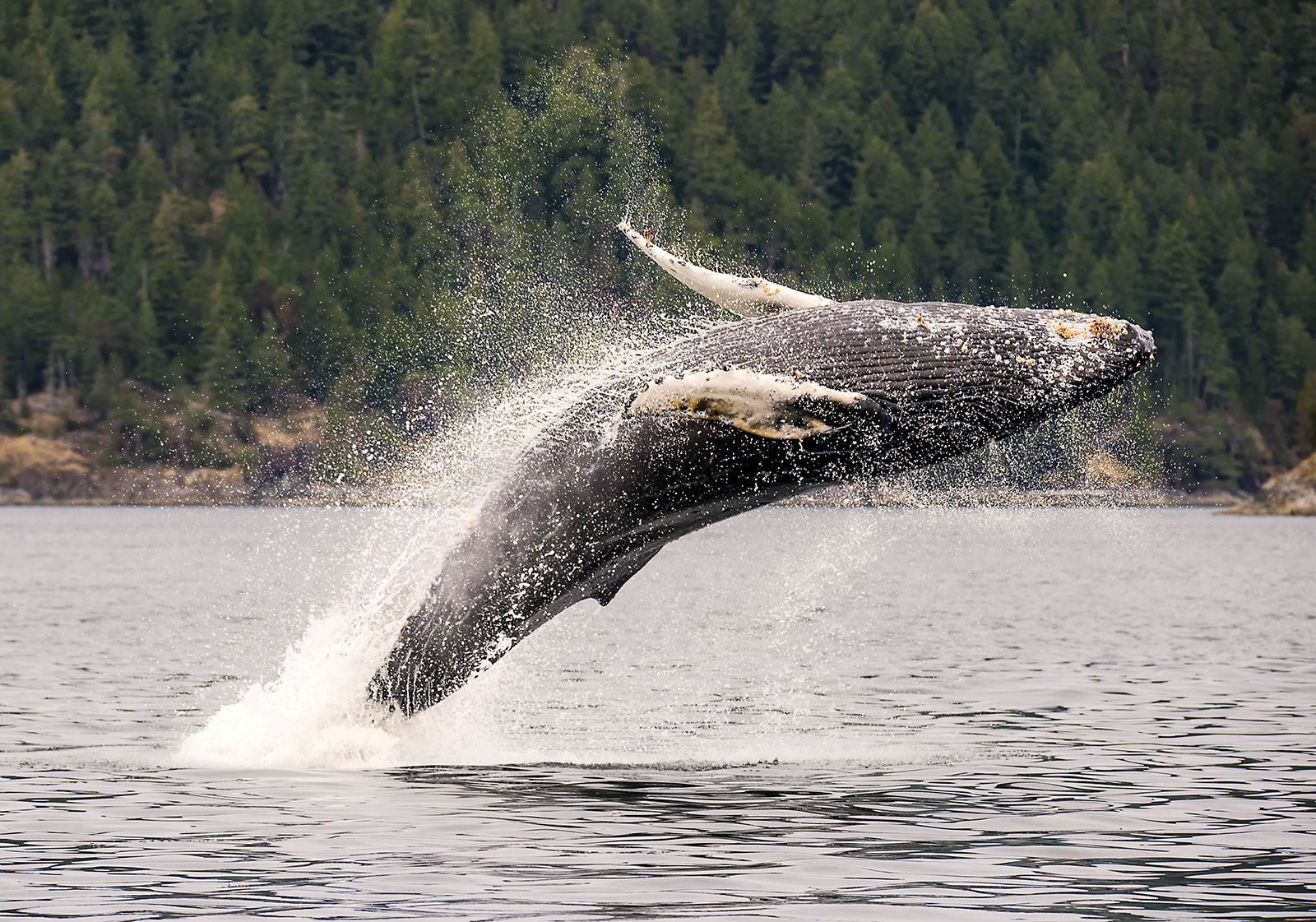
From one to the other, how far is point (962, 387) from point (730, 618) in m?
31.4

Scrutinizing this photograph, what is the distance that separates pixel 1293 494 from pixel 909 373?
461 ft

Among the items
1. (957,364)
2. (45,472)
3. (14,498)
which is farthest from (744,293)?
(45,472)

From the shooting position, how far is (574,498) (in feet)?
56.1

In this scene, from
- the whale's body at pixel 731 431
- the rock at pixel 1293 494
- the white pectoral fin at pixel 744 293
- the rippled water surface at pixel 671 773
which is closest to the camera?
the rippled water surface at pixel 671 773

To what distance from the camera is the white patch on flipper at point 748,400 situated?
48.1 ft

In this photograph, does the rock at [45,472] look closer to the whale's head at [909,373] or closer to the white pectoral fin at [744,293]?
the white pectoral fin at [744,293]

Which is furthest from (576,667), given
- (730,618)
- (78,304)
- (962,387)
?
(78,304)

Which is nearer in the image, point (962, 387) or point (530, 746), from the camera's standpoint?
point (962, 387)

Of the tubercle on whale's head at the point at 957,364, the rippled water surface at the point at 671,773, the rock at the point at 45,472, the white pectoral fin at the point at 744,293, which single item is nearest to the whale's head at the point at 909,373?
the tubercle on whale's head at the point at 957,364

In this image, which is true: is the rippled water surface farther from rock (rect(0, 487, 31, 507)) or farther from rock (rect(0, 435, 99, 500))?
rock (rect(0, 435, 99, 500))

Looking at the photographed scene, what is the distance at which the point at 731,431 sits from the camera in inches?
639

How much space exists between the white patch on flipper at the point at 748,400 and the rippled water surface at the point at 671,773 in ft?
11.7

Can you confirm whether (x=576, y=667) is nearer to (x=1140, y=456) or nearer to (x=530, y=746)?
(x=530, y=746)

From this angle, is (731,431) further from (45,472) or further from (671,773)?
(45,472)
